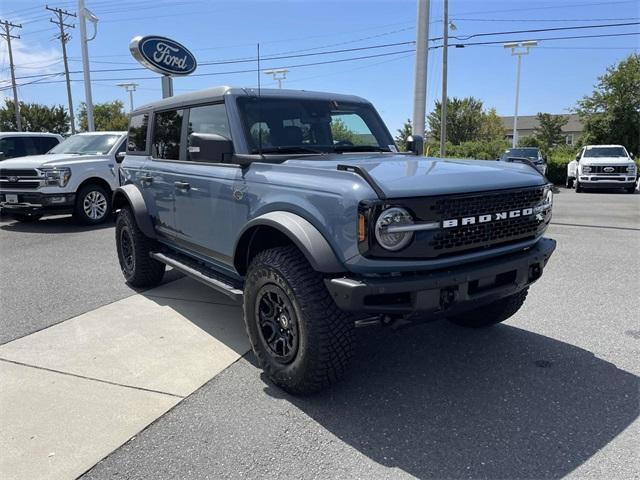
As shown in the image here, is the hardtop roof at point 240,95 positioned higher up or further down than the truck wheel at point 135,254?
higher up

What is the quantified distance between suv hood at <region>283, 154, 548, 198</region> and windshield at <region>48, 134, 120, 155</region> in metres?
8.56

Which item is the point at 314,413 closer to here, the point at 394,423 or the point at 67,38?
the point at 394,423

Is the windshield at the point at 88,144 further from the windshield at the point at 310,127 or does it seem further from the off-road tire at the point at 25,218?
the windshield at the point at 310,127

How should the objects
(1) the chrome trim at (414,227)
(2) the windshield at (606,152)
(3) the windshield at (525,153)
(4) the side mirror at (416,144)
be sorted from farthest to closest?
1. (3) the windshield at (525,153)
2. (2) the windshield at (606,152)
3. (4) the side mirror at (416,144)
4. (1) the chrome trim at (414,227)

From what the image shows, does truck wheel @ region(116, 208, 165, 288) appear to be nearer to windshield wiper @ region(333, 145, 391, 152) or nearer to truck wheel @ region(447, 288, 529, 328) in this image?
windshield wiper @ region(333, 145, 391, 152)

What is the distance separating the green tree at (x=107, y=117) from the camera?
57.9 m

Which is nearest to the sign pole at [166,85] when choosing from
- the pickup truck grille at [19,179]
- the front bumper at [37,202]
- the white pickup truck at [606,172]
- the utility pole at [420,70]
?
the front bumper at [37,202]

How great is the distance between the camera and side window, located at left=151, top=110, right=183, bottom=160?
463cm

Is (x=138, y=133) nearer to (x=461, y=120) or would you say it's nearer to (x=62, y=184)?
(x=62, y=184)

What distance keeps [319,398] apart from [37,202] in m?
8.41

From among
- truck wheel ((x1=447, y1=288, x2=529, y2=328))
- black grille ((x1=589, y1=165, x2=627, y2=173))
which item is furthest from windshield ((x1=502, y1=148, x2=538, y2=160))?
truck wheel ((x1=447, y1=288, x2=529, y2=328))

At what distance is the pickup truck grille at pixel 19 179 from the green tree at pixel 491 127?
48207mm

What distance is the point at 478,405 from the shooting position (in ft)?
9.72

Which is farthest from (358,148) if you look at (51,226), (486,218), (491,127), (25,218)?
(491,127)
